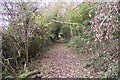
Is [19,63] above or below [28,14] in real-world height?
below

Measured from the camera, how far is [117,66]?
11.6ft

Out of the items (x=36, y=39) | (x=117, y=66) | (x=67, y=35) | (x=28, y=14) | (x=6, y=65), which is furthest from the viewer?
(x=67, y=35)

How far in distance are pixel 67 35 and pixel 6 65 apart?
9596 mm

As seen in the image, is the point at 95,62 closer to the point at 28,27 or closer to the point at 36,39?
the point at 28,27

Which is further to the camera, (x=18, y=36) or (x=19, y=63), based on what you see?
(x=19, y=63)

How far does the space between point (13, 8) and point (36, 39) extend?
2.11 meters

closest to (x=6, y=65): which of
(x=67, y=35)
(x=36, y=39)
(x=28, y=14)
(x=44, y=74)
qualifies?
(x=44, y=74)

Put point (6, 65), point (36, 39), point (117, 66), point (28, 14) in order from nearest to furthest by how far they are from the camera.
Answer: point (117, 66) < point (6, 65) < point (28, 14) < point (36, 39)

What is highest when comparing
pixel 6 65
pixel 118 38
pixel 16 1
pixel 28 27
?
pixel 16 1

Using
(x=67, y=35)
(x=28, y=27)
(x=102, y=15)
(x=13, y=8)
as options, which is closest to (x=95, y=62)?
(x=102, y=15)

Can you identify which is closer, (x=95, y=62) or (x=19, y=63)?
(x=95, y=62)

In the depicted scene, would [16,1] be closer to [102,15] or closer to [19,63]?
[19,63]

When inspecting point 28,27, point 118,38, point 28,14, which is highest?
point 28,14

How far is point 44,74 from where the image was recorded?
16.8ft
